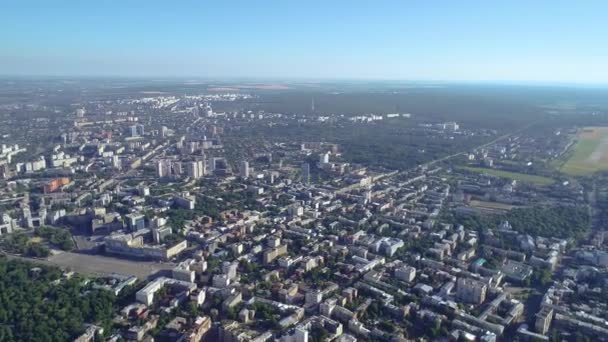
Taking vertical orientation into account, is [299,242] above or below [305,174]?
below

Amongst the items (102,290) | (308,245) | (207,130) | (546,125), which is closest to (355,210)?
(308,245)

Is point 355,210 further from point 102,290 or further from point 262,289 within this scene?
point 102,290

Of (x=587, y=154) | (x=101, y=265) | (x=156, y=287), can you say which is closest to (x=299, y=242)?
(x=156, y=287)

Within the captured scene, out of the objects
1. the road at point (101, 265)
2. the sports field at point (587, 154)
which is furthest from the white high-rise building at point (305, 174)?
the sports field at point (587, 154)

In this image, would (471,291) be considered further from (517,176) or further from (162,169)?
(162,169)

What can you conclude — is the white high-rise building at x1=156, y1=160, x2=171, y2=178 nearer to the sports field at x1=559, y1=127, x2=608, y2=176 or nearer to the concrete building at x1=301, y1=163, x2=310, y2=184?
the concrete building at x1=301, y1=163, x2=310, y2=184

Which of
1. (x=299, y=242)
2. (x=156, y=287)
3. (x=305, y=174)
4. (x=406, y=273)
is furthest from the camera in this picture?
(x=305, y=174)
